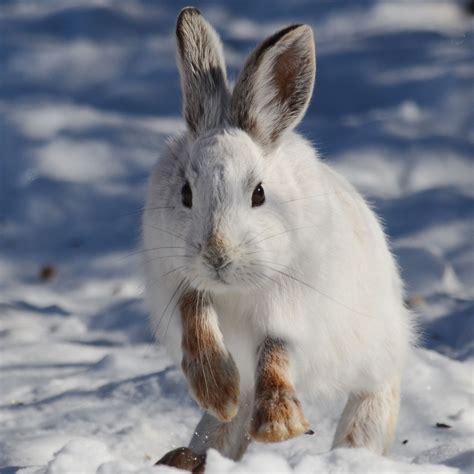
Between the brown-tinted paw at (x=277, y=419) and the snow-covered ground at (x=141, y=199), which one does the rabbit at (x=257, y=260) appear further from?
the snow-covered ground at (x=141, y=199)

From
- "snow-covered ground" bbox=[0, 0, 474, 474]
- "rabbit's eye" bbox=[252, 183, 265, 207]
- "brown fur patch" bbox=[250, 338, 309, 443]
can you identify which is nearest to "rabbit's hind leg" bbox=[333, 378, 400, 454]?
"snow-covered ground" bbox=[0, 0, 474, 474]

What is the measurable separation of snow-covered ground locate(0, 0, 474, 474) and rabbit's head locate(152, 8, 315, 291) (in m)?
0.57

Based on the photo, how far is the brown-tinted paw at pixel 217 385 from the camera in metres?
3.20

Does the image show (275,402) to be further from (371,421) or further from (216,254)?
(371,421)

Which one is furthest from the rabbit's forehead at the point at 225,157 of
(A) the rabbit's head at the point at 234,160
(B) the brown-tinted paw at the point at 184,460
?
(B) the brown-tinted paw at the point at 184,460

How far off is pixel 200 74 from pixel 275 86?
250mm

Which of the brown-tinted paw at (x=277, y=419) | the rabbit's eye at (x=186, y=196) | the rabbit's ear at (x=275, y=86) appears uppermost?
the rabbit's ear at (x=275, y=86)

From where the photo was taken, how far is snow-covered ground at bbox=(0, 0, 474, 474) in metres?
4.20

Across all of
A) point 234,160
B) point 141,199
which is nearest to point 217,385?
point 234,160

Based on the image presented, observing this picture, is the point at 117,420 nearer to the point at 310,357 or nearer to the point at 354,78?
the point at 310,357

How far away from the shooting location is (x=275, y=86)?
3.44 metres

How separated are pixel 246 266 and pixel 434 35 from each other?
5.56 meters

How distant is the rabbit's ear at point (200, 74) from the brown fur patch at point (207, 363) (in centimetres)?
59

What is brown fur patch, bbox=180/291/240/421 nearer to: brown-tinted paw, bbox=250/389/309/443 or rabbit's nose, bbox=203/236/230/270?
brown-tinted paw, bbox=250/389/309/443
